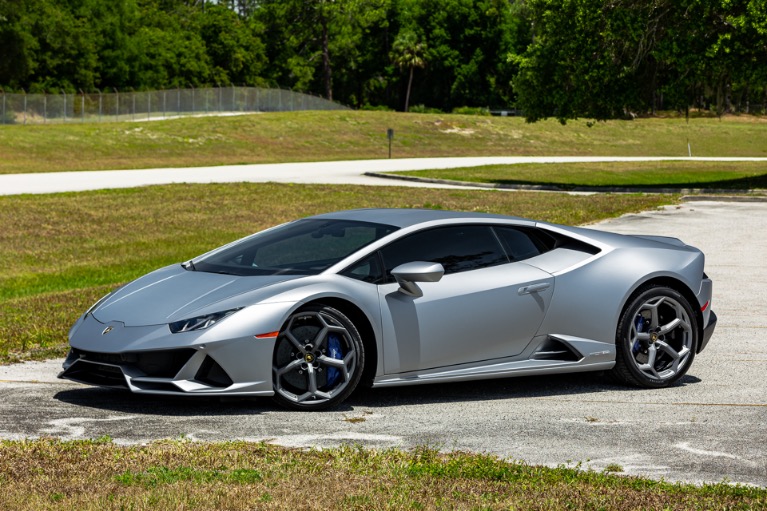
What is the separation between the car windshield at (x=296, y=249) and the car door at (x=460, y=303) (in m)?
0.29

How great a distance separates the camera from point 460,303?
7.88 metres

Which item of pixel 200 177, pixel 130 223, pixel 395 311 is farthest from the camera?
pixel 200 177

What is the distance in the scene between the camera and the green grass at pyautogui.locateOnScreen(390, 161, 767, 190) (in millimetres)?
39312

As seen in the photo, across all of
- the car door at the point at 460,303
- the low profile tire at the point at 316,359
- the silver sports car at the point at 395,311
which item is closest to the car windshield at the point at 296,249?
the silver sports car at the point at 395,311

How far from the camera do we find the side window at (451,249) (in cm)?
793

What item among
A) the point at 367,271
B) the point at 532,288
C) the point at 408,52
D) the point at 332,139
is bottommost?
the point at 332,139

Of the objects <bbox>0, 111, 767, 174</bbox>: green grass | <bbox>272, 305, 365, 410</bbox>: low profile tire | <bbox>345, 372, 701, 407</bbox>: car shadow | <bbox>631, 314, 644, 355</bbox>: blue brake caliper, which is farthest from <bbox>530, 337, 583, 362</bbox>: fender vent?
<bbox>0, 111, 767, 174</bbox>: green grass

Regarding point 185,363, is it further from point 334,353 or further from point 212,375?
point 334,353

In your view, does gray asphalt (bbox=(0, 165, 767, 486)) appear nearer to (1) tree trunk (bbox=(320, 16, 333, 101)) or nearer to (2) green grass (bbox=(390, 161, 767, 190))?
(2) green grass (bbox=(390, 161, 767, 190))

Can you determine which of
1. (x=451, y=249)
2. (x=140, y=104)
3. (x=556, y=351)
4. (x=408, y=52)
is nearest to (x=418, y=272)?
(x=451, y=249)

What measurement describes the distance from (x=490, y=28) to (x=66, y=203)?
97100 millimetres

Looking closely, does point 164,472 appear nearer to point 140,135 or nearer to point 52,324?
point 52,324

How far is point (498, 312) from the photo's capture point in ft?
26.3

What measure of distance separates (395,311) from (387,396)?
841 millimetres
